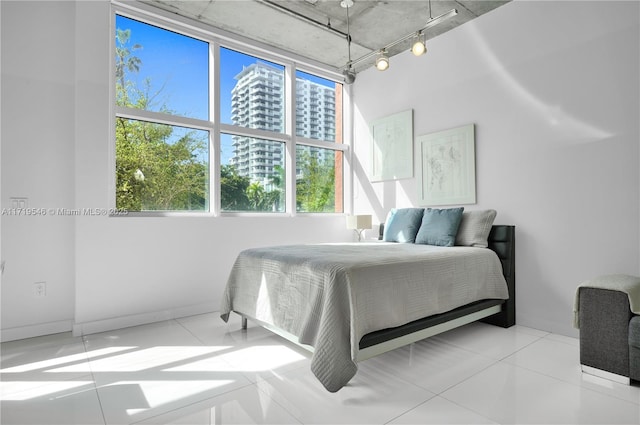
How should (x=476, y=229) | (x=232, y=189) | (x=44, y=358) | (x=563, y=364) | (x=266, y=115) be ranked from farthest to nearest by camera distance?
(x=266, y=115)
(x=232, y=189)
(x=476, y=229)
(x=44, y=358)
(x=563, y=364)

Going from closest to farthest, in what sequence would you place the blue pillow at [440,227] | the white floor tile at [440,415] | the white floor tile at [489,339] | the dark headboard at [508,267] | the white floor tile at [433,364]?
the white floor tile at [440,415] < the white floor tile at [433,364] < the white floor tile at [489,339] < the dark headboard at [508,267] < the blue pillow at [440,227]

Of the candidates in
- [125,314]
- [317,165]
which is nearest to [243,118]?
[317,165]

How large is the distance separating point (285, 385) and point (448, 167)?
2.93 meters

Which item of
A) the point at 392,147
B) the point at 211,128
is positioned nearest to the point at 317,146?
the point at 392,147

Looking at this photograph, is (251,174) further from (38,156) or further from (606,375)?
(606,375)

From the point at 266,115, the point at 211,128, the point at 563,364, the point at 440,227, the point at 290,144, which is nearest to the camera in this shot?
the point at 563,364

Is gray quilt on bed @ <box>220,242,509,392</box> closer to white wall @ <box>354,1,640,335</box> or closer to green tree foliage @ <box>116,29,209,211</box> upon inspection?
white wall @ <box>354,1,640,335</box>

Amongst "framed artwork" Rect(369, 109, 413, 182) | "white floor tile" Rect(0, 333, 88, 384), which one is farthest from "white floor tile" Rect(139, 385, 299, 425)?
"framed artwork" Rect(369, 109, 413, 182)

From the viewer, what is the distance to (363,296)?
214 cm

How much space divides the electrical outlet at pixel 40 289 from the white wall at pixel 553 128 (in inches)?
165

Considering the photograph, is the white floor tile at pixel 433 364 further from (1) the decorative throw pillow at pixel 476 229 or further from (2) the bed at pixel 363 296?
(1) the decorative throw pillow at pixel 476 229

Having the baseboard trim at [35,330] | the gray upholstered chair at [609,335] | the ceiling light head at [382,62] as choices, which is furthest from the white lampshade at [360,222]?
the baseboard trim at [35,330]

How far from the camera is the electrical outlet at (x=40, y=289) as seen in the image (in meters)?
3.09

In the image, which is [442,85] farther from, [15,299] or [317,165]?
[15,299]
